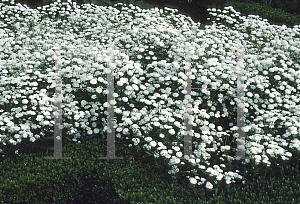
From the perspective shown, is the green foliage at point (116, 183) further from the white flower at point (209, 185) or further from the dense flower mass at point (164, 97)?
the dense flower mass at point (164, 97)

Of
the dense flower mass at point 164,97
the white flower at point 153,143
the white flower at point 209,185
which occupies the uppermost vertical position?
the dense flower mass at point 164,97

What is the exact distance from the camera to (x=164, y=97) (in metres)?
5.48

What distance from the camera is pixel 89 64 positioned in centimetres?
589

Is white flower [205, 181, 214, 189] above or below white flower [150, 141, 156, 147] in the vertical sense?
below

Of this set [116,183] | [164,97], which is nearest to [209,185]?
[116,183]

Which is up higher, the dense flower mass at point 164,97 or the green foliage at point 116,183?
the dense flower mass at point 164,97

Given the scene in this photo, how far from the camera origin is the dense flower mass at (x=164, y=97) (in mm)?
4699

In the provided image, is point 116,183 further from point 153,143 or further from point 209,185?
point 209,185

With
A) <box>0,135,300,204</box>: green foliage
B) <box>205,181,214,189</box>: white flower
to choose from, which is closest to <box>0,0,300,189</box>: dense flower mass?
<box>205,181,214,189</box>: white flower

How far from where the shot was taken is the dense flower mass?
4.70 m

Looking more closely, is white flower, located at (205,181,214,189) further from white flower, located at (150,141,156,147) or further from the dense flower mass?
white flower, located at (150,141,156,147)

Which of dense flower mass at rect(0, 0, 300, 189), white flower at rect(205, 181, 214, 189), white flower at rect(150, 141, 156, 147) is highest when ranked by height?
dense flower mass at rect(0, 0, 300, 189)

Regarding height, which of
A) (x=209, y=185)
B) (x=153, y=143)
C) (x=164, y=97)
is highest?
(x=164, y=97)

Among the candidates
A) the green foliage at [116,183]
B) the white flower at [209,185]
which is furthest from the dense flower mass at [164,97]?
the green foliage at [116,183]
